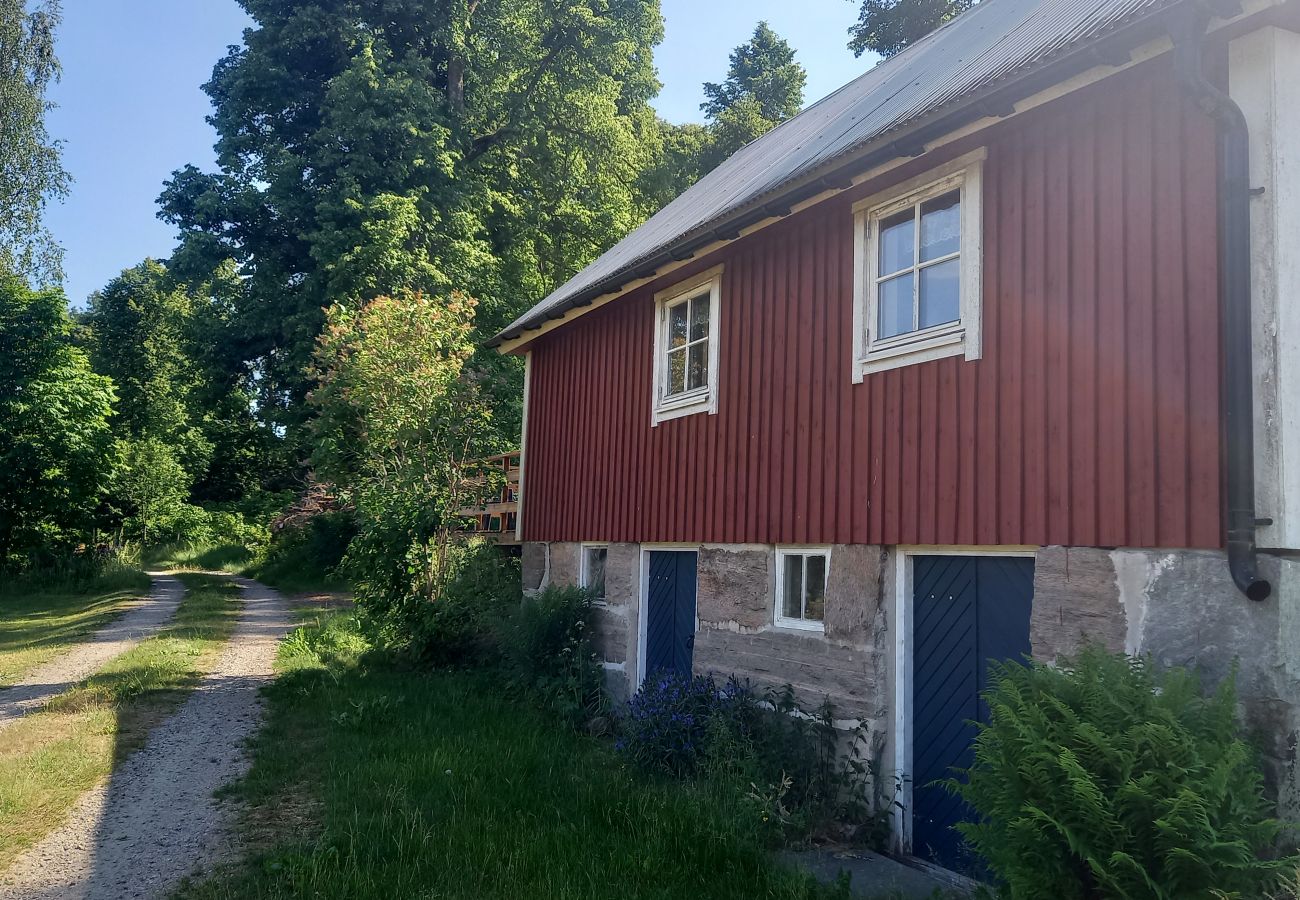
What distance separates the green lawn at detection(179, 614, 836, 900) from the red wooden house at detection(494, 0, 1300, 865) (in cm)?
141

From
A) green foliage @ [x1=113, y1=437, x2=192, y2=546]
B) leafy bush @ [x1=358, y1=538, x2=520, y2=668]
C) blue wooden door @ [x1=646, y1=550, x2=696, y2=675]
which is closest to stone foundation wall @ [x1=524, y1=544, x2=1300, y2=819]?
blue wooden door @ [x1=646, y1=550, x2=696, y2=675]

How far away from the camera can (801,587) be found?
7.46 metres

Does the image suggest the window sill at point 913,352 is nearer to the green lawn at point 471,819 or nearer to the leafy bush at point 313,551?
the green lawn at point 471,819

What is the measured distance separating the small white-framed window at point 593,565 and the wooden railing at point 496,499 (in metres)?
3.11

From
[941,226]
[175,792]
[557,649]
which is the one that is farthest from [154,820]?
[941,226]

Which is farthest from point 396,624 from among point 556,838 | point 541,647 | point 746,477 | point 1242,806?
point 1242,806

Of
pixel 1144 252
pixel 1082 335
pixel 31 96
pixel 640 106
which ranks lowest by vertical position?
pixel 1082 335

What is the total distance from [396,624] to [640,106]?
19.9m

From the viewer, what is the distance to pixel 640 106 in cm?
2770

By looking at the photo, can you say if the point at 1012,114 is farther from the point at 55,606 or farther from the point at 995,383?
the point at 55,606

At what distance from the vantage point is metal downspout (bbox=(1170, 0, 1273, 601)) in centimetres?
425

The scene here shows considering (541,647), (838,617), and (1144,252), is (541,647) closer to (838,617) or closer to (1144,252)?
(838,617)

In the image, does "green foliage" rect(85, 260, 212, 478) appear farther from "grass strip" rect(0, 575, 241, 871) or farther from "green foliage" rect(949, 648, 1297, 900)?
"green foliage" rect(949, 648, 1297, 900)

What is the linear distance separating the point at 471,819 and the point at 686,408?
4.43 metres
